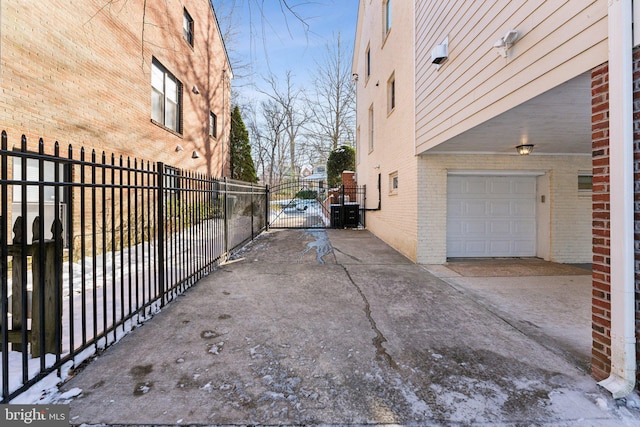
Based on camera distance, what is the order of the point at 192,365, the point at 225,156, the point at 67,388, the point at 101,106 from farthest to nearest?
the point at 225,156 → the point at 101,106 → the point at 192,365 → the point at 67,388

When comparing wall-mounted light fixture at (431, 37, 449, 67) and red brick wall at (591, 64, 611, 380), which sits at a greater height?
wall-mounted light fixture at (431, 37, 449, 67)

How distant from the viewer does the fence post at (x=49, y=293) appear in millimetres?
2307

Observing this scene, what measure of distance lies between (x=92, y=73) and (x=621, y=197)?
864cm

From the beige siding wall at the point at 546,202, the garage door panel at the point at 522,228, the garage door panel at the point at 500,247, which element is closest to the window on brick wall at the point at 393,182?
the beige siding wall at the point at 546,202

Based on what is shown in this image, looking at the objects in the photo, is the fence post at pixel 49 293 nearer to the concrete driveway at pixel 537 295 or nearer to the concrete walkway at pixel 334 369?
the concrete walkway at pixel 334 369

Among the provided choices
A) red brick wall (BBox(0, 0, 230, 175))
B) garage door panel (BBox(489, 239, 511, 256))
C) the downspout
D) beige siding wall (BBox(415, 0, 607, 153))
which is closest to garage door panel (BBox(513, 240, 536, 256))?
garage door panel (BBox(489, 239, 511, 256))

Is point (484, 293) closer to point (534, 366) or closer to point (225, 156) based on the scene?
point (534, 366)

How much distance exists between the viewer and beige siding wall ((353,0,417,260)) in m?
6.70

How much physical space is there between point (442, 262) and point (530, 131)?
2906 millimetres

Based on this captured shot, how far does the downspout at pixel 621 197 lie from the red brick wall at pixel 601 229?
0.21 feet

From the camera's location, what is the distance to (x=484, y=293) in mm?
4445

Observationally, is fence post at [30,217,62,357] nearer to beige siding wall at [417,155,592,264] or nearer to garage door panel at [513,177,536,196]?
beige siding wall at [417,155,592,264]

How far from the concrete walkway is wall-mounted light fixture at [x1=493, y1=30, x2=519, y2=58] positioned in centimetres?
305

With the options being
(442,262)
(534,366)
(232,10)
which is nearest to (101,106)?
(232,10)
